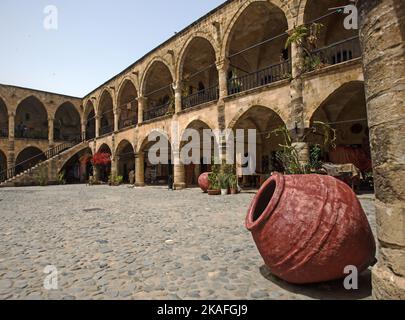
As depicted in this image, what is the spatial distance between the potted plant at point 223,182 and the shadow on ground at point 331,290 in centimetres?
889

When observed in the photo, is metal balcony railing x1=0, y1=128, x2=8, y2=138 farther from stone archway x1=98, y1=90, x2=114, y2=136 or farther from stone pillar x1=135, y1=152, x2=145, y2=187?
stone pillar x1=135, y1=152, x2=145, y2=187

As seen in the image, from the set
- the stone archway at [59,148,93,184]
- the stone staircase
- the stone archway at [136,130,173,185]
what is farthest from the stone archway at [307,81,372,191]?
the stone staircase

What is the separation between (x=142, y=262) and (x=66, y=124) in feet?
109

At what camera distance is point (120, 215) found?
6.73 m

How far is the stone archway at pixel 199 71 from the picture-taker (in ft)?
50.3

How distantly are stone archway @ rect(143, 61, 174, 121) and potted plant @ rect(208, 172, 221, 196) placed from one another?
251 inches

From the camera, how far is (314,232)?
233 centimetres

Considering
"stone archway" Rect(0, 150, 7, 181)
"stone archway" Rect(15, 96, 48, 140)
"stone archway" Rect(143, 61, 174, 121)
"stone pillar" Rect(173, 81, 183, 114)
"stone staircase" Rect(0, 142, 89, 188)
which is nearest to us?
"stone pillar" Rect(173, 81, 183, 114)

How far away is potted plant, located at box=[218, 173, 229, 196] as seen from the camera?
38.2 ft

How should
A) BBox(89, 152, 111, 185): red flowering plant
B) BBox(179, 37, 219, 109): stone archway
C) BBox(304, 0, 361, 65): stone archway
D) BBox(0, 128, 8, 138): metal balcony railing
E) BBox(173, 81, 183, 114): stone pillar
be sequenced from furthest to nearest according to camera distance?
BBox(0, 128, 8, 138): metal balcony railing < BBox(89, 152, 111, 185): red flowering plant < BBox(173, 81, 183, 114): stone pillar < BBox(179, 37, 219, 109): stone archway < BBox(304, 0, 361, 65): stone archway

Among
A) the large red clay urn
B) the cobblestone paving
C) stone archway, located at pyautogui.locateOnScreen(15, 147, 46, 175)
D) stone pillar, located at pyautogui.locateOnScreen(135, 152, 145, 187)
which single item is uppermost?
stone archway, located at pyautogui.locateOnScreen(15, 147, 46, 175)

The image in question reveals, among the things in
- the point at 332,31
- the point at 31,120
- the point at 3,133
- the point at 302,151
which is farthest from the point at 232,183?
the point at 31,120

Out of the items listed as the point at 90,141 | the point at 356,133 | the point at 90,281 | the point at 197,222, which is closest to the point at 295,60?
the point at 356,133
